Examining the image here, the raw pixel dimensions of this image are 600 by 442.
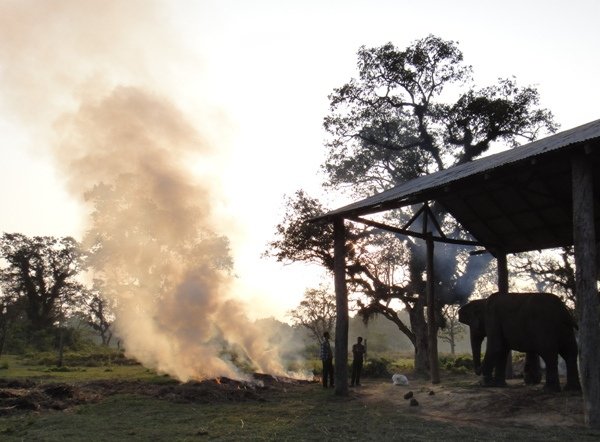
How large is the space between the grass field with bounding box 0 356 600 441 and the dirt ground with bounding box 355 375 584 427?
1.56 feet

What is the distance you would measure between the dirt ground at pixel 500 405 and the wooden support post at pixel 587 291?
692mm

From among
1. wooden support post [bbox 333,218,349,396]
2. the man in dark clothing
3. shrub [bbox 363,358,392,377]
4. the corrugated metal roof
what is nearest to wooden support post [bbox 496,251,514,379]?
the man in dark clothing

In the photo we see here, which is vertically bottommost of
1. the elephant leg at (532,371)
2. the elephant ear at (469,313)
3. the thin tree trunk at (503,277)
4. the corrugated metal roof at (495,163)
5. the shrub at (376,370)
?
the shrub at (376,370)

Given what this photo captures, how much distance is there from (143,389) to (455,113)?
18.9 metres

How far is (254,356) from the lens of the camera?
93.0 feet

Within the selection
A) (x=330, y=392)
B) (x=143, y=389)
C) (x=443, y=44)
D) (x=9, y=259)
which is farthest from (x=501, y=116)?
(x=9, y=259)

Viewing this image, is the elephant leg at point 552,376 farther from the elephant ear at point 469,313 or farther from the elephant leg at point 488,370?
the elephant ear at point 469,313

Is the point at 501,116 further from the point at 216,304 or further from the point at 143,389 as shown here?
the point at 143,389

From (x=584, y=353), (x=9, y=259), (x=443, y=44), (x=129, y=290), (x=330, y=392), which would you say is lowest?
(x=330, y=392)

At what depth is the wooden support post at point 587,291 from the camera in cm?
969

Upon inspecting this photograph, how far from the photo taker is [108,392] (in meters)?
16.2

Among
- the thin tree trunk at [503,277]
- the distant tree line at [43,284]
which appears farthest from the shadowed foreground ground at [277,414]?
the distant tree line at [43,284]

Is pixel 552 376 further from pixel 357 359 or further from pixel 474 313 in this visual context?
pixel 357 359

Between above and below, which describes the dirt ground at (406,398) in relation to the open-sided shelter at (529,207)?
below
